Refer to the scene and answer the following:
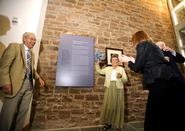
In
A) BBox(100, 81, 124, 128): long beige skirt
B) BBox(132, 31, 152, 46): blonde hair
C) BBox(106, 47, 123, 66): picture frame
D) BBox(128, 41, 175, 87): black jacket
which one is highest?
BBox(106, 47, 123, 66): picture frame

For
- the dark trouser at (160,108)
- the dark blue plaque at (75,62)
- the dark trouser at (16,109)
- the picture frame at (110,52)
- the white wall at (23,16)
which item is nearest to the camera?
the dark trouser at (160,108)

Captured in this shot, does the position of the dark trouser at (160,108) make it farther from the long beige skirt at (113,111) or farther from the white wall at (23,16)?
the white wall at (23,16)

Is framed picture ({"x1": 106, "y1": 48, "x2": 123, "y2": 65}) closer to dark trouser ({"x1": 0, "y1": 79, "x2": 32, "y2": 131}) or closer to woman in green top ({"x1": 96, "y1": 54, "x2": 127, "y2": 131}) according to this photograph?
woman in green top ({"x1": 96, "y1": 54, "x2": 127, "y2": 131})

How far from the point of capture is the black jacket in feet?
4.28

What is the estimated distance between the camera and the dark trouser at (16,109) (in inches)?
60.8

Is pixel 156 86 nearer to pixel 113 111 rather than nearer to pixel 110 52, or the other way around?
pixel 113 111

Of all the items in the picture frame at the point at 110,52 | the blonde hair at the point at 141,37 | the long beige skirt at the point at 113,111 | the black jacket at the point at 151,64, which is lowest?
the long beige skirt at the point at 113,111

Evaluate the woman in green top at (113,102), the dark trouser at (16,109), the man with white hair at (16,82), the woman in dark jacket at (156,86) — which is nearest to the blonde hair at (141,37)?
the woman in dark jacket at (156,86)

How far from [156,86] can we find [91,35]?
183 cm

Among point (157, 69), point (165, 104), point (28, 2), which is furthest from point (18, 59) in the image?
point (165, 104)

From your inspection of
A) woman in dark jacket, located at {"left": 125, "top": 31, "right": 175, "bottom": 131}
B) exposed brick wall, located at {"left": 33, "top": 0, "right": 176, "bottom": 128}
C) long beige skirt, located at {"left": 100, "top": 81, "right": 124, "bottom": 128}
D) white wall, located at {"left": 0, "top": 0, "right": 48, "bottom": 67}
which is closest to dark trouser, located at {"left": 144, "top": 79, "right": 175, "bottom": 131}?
woman in dark jacket, located at {"left": 125, "top": 31, "right": 175, "bottom": 131}

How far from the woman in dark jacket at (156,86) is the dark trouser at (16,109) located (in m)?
1.41

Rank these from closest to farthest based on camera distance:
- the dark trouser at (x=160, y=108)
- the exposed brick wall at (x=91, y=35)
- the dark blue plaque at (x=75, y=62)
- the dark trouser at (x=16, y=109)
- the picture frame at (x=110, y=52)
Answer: the dark trouser at (x=160, y=108)
the dark trouser at (x=16, y=109)
the exposed brick wall at (x=91, y=35)
the dark blue plaque at (x=75, y=62)
the picture frame at (x=110, y=52)

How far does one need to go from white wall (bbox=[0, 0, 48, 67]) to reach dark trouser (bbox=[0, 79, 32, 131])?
69 cm
